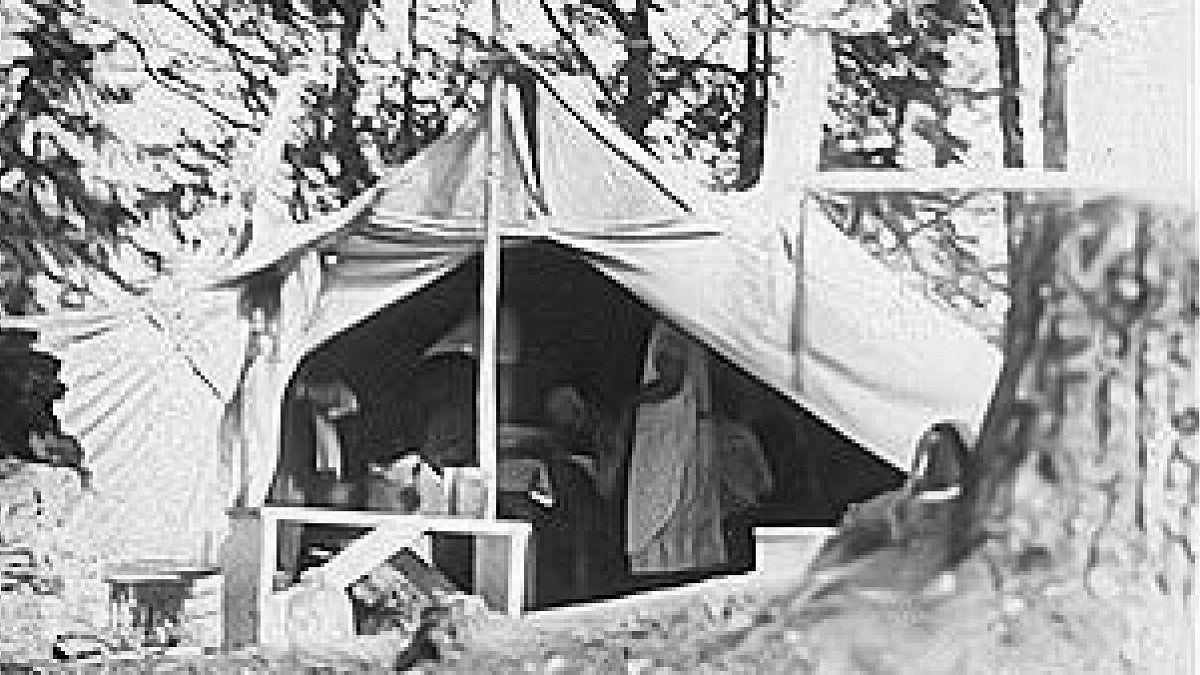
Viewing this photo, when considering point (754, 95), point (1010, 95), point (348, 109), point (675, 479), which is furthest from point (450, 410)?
point (1010, 95)

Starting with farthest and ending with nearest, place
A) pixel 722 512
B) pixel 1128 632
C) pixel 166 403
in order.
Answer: pixel 166 403
pixel 722 512
pixel 1128 632

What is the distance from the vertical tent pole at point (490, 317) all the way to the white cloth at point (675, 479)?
5.8 inches

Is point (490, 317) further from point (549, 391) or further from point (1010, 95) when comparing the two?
point (1010, 95)

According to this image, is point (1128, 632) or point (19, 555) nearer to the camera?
point (1128, 632)

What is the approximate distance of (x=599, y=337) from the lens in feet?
6.76

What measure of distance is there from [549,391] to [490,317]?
0.10m

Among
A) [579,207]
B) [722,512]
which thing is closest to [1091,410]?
[722,512]

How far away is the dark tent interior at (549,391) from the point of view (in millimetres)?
2010

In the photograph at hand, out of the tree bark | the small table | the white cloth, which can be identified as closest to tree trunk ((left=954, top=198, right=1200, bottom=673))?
the white cloth

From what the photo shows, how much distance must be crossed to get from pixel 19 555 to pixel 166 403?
0.24 m

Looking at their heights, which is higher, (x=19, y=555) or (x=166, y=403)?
(x=166, y=403)

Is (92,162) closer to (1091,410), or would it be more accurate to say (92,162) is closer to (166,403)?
(166,403)

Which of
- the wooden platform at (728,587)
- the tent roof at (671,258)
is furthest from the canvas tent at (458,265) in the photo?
the wooden platform at (728,587)

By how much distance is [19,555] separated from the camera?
218 centimetres
